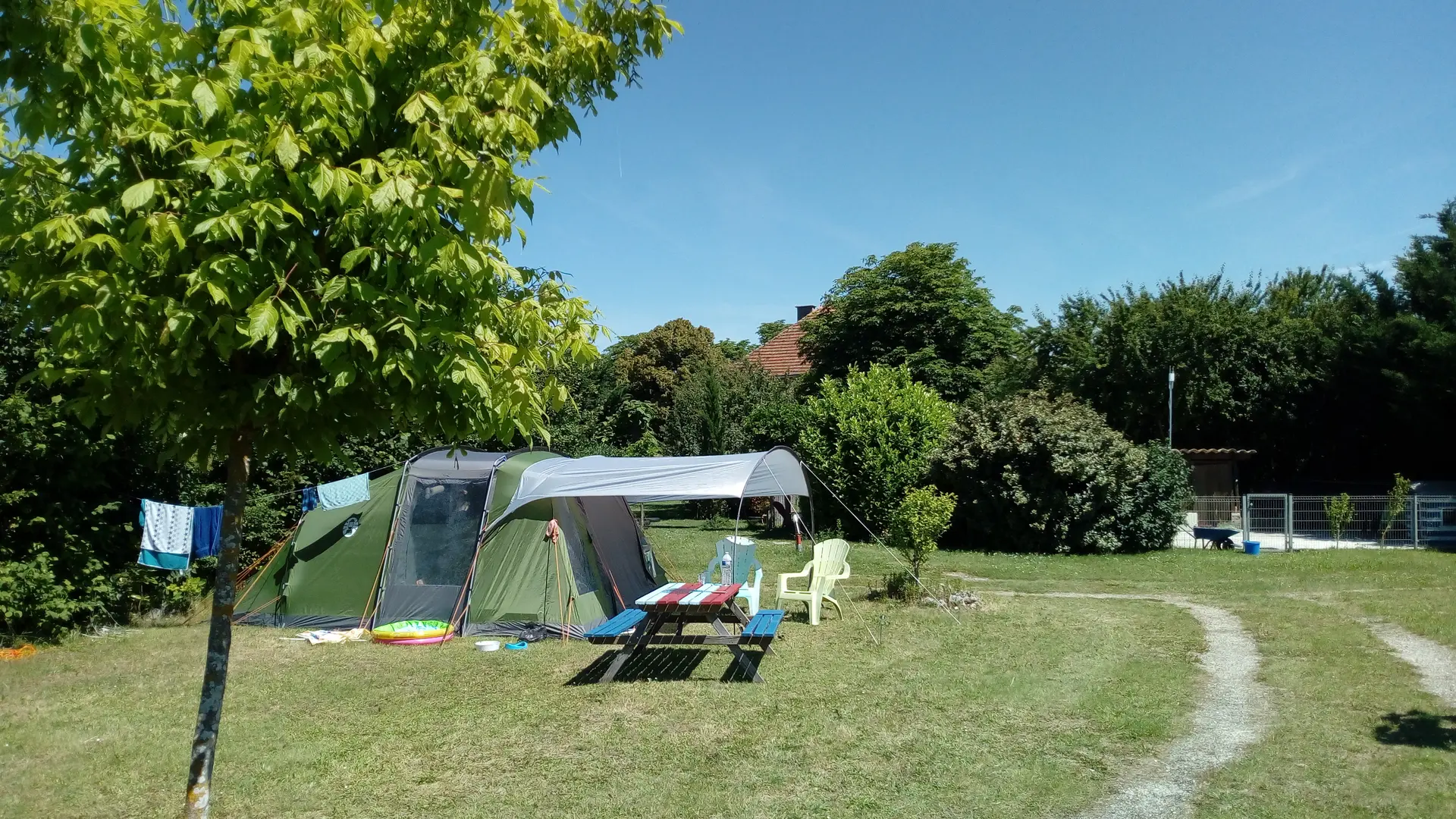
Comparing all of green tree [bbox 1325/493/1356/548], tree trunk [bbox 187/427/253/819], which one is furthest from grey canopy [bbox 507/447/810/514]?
green tree [bbox 1325/493/1356/548]

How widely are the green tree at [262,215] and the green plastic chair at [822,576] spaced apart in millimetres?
7806

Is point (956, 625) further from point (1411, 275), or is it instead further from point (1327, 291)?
point (1327, 291)

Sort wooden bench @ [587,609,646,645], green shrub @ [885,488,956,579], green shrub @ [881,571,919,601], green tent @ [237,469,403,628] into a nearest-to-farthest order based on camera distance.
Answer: wooden bench @ [587,609,646,645] < green tent @ [237,469,403,628] < green shrub @ [885,488,956,579] < green shrub @ [881,571,919,601]

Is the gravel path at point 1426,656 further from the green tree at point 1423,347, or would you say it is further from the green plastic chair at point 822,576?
the green tree at point 1423,347

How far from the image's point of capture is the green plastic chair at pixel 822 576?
11148 mm

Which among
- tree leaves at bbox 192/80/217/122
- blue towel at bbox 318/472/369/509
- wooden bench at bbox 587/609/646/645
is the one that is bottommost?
wooden bench at bbox 587/609/646/645

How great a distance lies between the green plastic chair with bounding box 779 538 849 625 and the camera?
36.6 ft

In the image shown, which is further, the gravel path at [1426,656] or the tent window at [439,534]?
the tent window at [439,534]

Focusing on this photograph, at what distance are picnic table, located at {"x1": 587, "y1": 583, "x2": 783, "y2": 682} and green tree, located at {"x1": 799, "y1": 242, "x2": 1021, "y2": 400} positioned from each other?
66.3 feet

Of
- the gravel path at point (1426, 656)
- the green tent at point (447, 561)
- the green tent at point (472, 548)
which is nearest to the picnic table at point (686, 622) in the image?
the green tent at point (472, 548)

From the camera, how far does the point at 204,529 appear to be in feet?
33.9

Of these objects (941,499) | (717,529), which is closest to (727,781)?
(941,499)

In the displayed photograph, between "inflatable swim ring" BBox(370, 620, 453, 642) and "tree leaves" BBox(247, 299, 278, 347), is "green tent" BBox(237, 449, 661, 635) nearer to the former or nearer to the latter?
"inflatable swim ring" BBox(370, 620, 453, 642)

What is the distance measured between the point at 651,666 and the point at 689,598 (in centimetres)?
88
